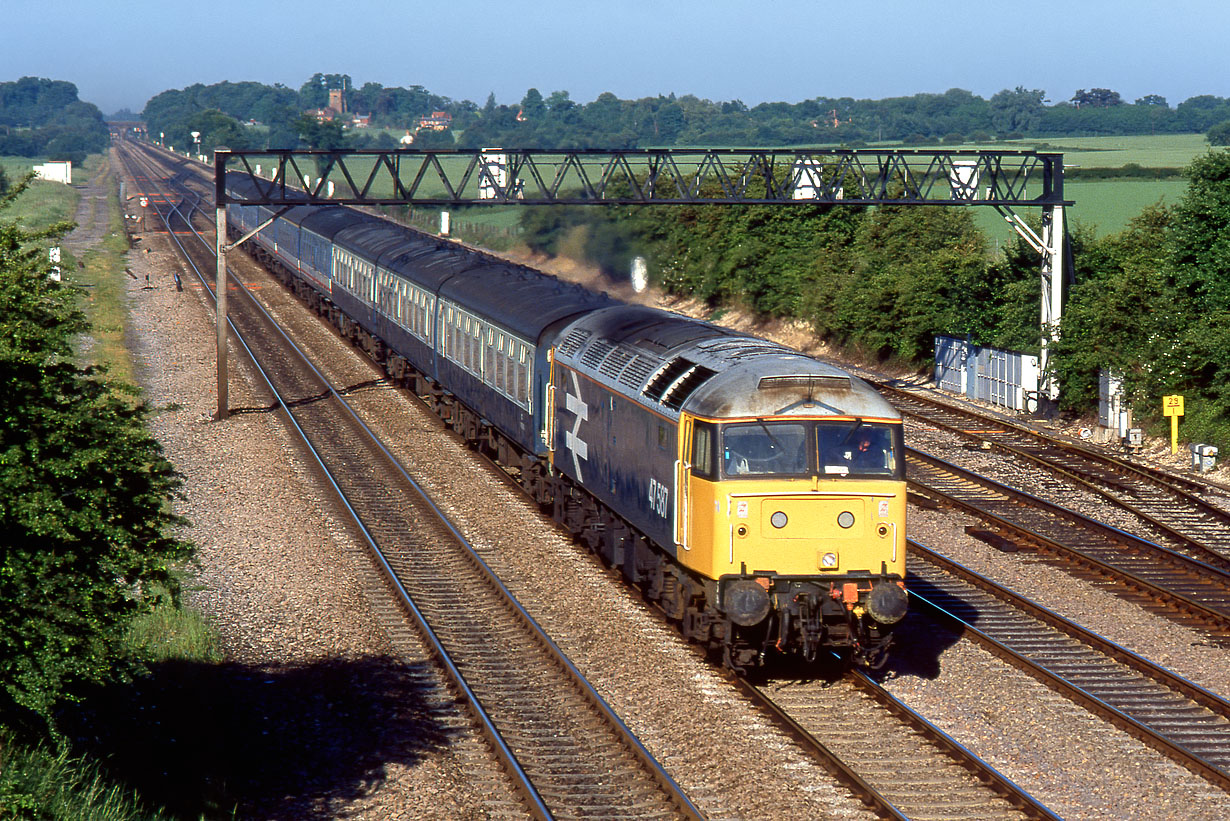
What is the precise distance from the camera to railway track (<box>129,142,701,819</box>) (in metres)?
12.0

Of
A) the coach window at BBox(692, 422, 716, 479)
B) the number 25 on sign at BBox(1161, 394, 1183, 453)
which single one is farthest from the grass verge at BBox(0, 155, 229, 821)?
the number 25 on sign at BBox(1161, 394, 1183, 453)

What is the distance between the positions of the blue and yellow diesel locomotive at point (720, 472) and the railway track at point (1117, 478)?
28.8ft

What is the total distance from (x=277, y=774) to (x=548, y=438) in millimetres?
9527

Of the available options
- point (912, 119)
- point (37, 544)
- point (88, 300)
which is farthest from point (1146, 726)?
point (912, 119)

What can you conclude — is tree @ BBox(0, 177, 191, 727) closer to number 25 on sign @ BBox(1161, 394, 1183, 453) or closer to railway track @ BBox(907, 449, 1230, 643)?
railway track @ BBox(907, 449, 1230, 643)

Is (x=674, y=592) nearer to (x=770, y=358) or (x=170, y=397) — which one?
(x=770, y=358)

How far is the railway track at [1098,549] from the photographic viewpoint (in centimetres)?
1823

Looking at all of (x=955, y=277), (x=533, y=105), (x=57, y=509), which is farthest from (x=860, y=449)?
(x=533, y=105)

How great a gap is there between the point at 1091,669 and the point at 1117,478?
11916 millimetres

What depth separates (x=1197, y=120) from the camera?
544 ft

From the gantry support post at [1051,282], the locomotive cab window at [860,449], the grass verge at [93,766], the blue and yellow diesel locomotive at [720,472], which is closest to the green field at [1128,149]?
the gantry support post at [1051,282]

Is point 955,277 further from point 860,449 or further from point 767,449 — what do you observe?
point 767,449

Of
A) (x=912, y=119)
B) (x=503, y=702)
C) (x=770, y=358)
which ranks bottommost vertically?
(x=503, y=702)

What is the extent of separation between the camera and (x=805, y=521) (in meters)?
14.0
